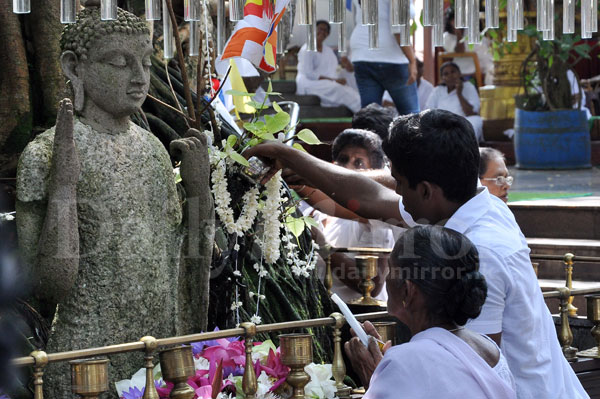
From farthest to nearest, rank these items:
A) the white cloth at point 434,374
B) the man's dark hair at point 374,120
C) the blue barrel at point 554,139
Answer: the blue barrel at point 554,139, the man's dark hair at point 374,120, the white cloth at point 434,374

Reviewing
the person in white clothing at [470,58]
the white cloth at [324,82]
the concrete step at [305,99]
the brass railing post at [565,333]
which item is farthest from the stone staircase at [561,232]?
the person in white clothing at [470,58]

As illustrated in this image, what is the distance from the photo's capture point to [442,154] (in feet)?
8.78

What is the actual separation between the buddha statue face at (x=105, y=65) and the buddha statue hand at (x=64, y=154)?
247 mm

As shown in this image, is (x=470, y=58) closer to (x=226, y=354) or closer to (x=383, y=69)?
(x=383, y=69)

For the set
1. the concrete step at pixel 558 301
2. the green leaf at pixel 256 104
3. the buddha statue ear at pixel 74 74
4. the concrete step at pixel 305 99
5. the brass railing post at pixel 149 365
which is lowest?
the concrete step at pixel 558 301

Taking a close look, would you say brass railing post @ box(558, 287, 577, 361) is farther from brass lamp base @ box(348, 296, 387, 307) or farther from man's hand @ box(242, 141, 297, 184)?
man's hand @ box(242, 141, 297, 184)

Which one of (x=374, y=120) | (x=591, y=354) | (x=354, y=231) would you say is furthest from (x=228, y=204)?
(x=374, y=120)

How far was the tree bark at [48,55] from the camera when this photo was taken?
406 cm

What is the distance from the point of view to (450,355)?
7.29 feet

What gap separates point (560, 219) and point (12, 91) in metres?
4.09

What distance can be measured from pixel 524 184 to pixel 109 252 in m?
6.70

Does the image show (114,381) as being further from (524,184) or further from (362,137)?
(524,184)

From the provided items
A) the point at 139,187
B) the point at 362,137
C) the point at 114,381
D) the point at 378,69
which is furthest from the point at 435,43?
the point at 378,69

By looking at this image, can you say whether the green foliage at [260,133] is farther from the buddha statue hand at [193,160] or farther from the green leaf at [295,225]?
the green leaf at [295,225]
